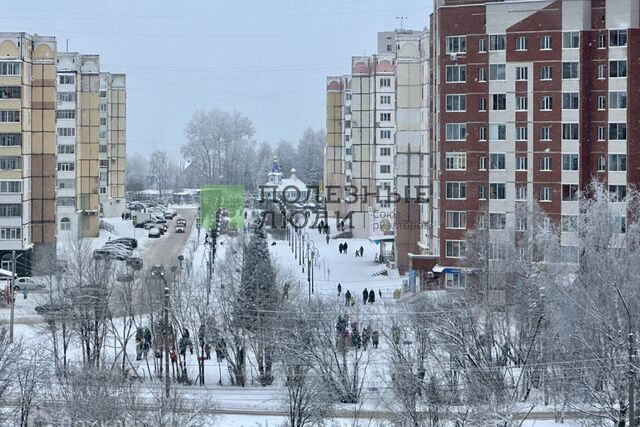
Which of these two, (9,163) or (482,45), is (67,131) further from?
(482,45)

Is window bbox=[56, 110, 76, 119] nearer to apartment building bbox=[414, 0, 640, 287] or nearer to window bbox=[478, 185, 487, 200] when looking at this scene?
apartment building bbox=[414, 0, 640, 287]

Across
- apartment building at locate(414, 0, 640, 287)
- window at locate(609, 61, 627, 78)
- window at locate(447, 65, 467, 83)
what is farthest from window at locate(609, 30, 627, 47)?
window at locate(447, 65, 467, 83)

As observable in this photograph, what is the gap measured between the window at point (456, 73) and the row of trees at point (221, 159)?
68.6 metres

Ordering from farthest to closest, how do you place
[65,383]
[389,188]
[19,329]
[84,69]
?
[84,69], [389,188], [19,329], [65,383]

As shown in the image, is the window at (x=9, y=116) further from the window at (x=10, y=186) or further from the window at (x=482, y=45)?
the window at (x=482, y=45)

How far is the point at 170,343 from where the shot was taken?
2336cm

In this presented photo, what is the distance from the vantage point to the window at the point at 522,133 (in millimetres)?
32688

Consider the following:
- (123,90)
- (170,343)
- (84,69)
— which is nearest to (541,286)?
(170,343)

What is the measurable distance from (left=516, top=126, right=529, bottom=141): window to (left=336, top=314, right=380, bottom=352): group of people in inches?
434

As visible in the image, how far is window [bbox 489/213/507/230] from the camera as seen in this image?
32.8 meters

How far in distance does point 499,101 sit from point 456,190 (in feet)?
9.33

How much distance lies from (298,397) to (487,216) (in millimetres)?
14777

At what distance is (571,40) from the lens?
3206cm

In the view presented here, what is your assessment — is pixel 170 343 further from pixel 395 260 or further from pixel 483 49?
pixel 395 260
